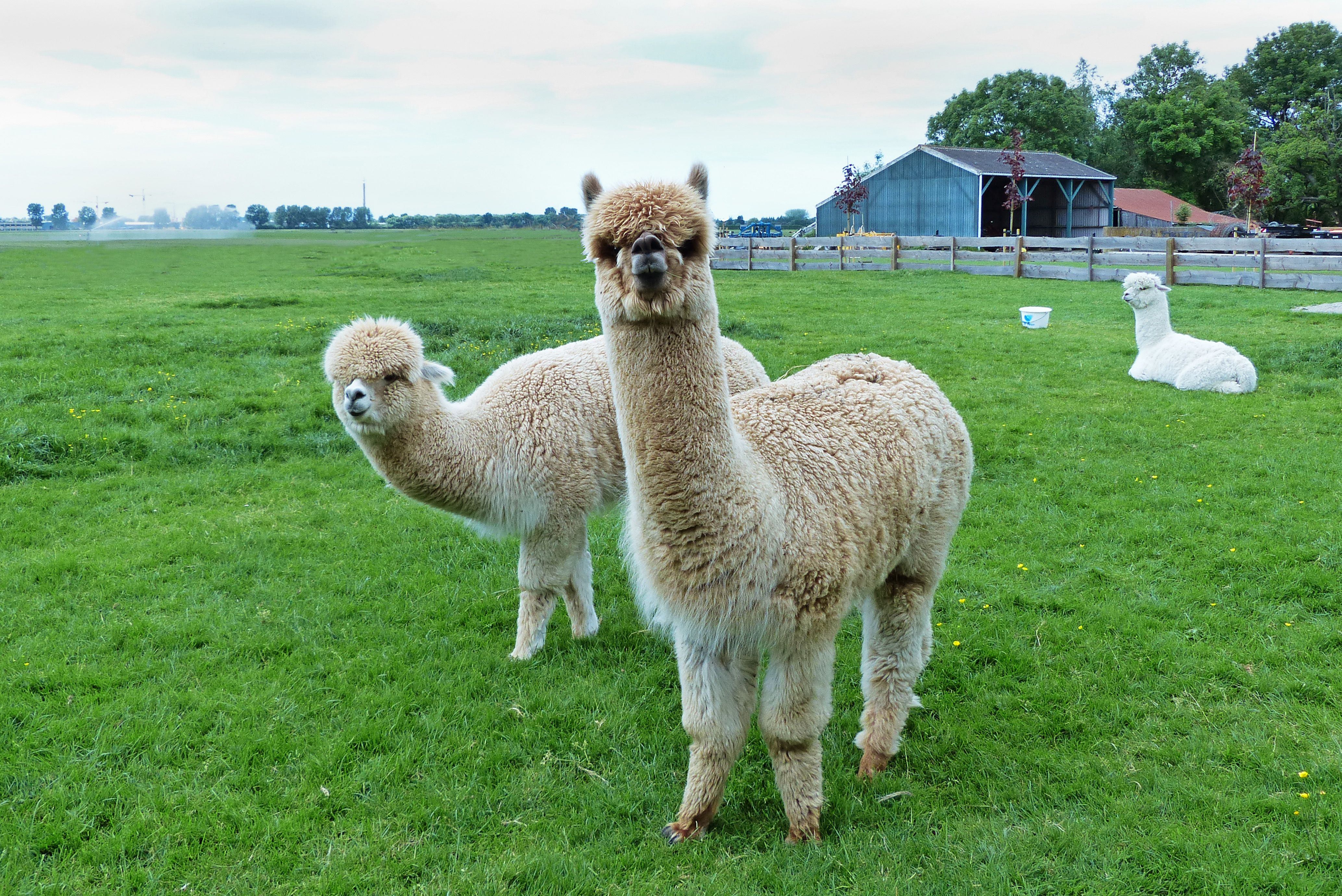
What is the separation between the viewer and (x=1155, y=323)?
10805mm

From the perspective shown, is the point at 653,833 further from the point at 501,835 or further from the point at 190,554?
the point at 190,554

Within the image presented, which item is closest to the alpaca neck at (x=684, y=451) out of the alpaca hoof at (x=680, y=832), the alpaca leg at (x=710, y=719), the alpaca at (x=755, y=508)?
the alpaca at (x=755, y=508)

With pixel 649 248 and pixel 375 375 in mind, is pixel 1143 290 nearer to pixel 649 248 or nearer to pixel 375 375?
pixel 375 375

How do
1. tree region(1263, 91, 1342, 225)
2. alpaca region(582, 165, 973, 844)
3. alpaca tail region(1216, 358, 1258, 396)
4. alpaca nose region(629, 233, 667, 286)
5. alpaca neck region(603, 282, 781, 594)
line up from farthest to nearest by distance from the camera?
tree region(1263, 91, 1342, 225)
alpaca tail region(1216, 358, 1258, 396)
alpaca neck region(603, 282, 781, 594)
alpaca region(582, 165, 973, 844)
alpaca nose region(629, 233, 667, 286)

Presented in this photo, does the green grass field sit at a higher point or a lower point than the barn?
lower

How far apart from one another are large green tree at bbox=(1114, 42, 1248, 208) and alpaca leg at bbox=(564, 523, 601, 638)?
57868 millimetres

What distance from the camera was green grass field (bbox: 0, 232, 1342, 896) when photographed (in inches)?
127

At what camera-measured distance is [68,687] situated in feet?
14.3

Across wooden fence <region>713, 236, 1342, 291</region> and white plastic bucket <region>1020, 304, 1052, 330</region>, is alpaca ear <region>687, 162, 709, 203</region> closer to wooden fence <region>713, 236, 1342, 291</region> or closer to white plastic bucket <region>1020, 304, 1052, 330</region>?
white plastic bucket <region>1020, 304, 1052, 330</region>

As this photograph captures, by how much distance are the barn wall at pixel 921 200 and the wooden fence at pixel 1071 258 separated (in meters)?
6.19

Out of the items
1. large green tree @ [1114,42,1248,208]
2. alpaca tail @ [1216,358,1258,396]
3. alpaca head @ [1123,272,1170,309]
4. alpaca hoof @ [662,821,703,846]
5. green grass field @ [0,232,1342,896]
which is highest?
large green tree @ [1114,42,1248,208]

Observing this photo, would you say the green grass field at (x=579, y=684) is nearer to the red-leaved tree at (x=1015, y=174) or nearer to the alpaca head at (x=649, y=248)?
the alpaca head at (x=649, y=248)

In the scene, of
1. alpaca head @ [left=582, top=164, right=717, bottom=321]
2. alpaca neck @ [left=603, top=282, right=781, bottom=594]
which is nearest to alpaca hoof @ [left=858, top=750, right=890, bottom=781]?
alpaca neck @ [left=603, top=282, right=781, bottom=594]

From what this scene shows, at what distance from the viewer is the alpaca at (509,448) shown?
468cm
